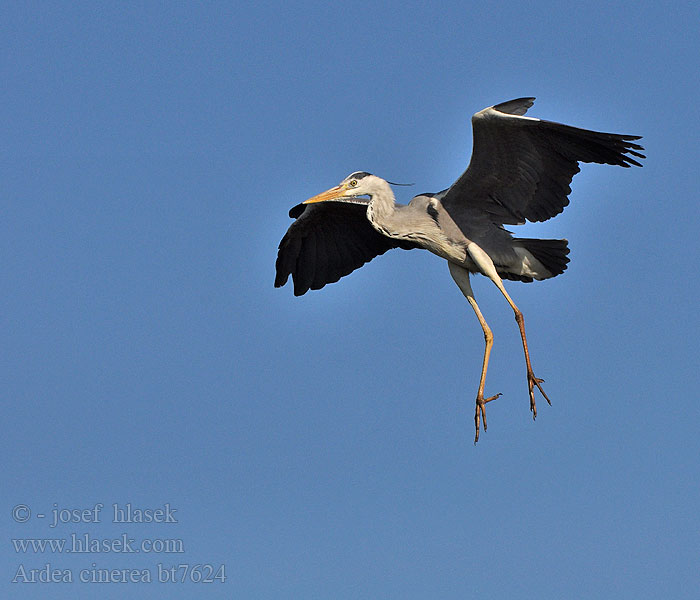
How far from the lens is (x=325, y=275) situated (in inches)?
611

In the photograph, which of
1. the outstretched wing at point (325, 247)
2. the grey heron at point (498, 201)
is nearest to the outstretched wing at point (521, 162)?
the grey heron at point (498, 201)

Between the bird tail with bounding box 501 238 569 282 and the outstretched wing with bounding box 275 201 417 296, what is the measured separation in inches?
70.0

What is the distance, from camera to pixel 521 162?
43.1 ft

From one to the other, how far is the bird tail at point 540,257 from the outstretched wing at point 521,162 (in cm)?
29

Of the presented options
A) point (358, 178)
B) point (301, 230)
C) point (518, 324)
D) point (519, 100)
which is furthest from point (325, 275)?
point (519, 100)

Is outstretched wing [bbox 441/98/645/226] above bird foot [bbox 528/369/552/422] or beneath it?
above

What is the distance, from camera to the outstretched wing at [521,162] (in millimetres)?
12430

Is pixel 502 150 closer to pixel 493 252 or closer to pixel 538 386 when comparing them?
pixel 493 252

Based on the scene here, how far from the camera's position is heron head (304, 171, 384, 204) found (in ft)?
44.5

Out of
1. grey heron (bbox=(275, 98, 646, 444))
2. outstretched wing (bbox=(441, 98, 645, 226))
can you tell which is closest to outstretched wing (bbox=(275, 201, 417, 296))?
grey heron (bbox=(275, 98, 646, 444))

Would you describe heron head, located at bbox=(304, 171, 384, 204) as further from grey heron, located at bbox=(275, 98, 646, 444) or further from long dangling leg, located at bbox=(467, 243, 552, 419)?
long dangling leg, located at bbox=(467, 243, 552, 419)

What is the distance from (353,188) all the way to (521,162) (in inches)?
76.9

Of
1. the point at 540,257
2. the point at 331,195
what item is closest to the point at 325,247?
the point at 331,195

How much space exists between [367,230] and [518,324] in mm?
2824
